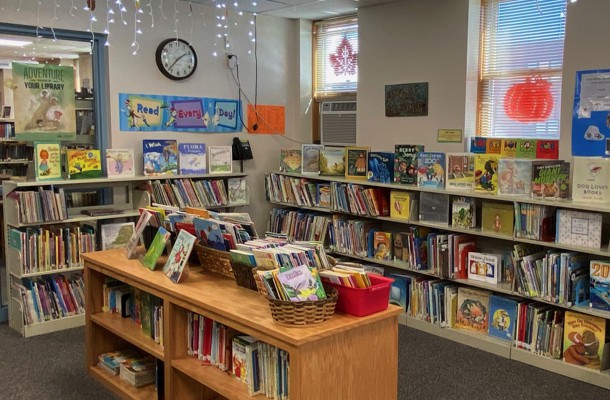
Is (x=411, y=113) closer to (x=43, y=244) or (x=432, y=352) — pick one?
(x=432, y=352)

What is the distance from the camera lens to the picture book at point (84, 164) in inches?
189

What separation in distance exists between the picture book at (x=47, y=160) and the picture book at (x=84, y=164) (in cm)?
10

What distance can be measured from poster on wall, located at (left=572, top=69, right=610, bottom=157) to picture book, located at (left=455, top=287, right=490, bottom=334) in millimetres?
1260

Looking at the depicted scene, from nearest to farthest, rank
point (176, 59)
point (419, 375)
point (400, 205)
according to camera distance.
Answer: point (419, 375) < point (400, 205) < point (176, 59)

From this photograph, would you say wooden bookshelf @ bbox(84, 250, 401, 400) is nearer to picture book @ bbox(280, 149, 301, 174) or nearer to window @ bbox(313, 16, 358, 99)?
picture book @ bbox(280, 149, 301, 174)

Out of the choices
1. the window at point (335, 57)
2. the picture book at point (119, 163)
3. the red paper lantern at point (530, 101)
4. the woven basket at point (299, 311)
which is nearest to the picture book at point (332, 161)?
the window at point (335, 57)

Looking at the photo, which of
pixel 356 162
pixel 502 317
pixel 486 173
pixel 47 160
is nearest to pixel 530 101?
pixel 486 173

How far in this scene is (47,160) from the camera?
4.67 metres

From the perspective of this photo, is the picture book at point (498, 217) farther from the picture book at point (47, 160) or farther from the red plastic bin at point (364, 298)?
the picture book at point (47, 160)

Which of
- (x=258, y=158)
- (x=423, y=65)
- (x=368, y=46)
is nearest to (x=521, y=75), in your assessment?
(x=423, y=65)

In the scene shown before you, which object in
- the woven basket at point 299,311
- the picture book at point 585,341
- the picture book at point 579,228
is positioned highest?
the picture book at point 579,228

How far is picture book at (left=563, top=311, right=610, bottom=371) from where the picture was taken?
380 centimetres

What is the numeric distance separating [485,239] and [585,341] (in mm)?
1181

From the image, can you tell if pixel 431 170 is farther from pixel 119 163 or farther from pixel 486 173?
pixel 119 163
